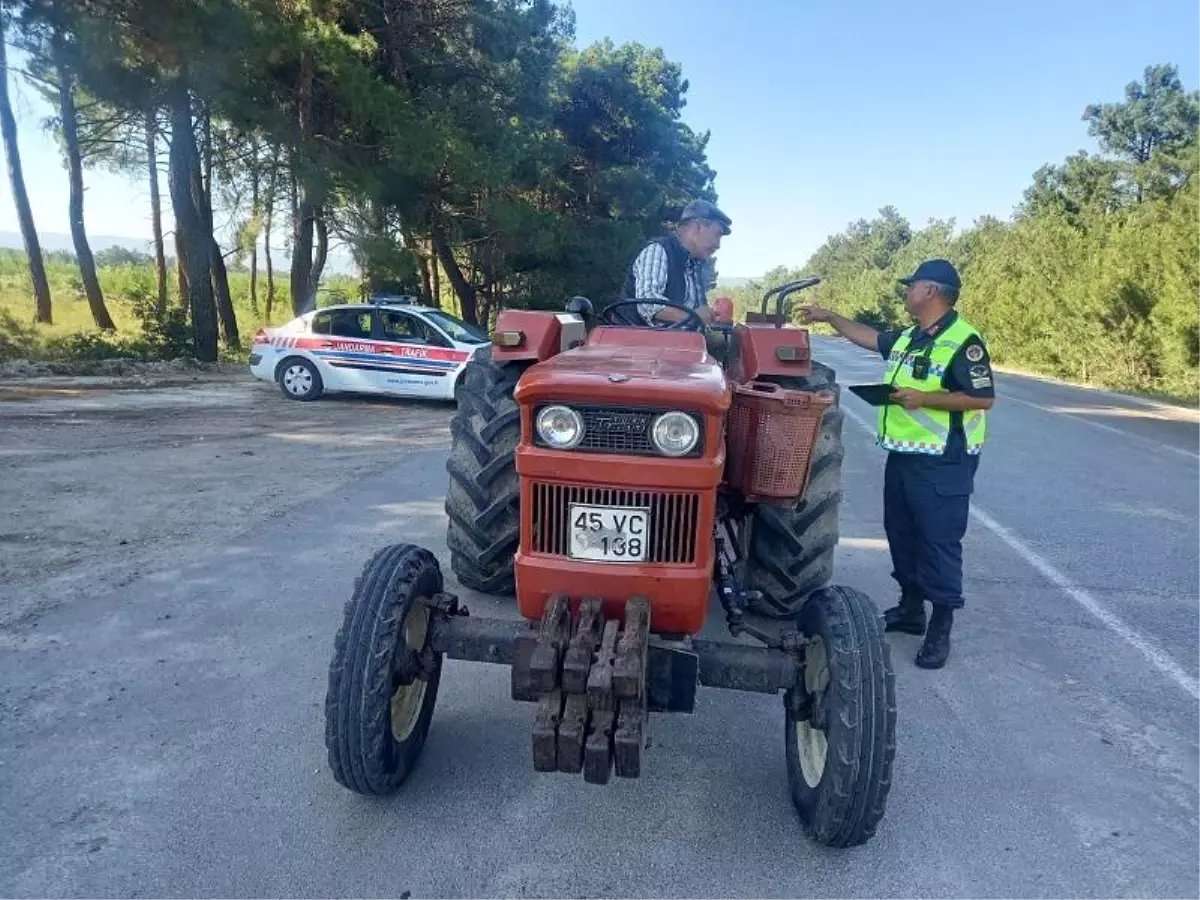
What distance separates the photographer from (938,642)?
436 centimetres

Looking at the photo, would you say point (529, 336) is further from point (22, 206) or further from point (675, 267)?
point (22, 206)

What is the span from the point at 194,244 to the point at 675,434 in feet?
58.1

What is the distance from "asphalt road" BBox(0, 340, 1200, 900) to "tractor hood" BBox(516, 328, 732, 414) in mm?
1368

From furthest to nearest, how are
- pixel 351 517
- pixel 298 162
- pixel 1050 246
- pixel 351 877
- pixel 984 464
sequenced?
pixel 1050 246, pixel 298 162, pixel 984 464, pixel 351 517, pixel 351 877

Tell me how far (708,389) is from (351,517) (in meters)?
4.50

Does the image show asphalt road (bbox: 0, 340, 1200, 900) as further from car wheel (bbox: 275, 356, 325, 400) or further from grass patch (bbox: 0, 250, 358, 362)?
grass patch (bbox: 0, 250, 358, 362)

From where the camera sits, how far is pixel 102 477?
25.3 feet

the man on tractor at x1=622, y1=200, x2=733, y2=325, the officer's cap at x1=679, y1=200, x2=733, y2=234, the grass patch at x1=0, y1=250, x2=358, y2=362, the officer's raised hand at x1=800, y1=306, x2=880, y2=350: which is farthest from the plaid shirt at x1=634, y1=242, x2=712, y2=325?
the grass patch at x1=0, y1=250, x2=358, y2=362

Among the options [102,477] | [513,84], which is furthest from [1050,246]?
[102,477]

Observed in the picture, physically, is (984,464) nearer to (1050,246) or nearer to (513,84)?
(513,84)

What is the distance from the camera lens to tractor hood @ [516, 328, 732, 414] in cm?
279

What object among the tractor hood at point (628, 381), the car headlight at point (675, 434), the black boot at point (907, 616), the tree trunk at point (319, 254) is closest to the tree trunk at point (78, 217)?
the tree trunk at point (319, 254)

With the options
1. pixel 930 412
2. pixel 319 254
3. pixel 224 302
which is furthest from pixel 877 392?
pixel 319 254

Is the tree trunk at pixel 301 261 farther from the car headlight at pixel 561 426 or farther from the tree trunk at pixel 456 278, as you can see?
the car headlight at pixel 561 426
